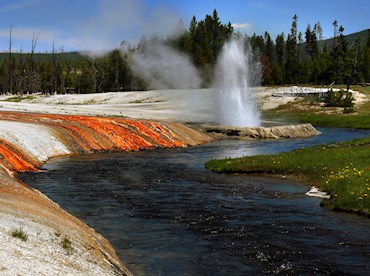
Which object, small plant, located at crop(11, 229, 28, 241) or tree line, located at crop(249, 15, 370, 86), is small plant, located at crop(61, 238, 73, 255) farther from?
tree line, located at crop(249, 15, 370, 86)

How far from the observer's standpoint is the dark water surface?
524 inches

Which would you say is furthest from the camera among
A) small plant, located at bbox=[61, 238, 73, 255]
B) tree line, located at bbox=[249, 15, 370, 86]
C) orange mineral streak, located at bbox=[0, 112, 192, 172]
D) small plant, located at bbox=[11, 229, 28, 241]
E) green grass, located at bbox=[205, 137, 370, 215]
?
tree line, located at bbox=[249, 15, 370, 86]

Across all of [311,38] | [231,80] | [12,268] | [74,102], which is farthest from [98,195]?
[311,38]

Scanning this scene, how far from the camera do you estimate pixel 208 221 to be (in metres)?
17.7

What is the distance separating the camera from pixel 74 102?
128500 millimetres

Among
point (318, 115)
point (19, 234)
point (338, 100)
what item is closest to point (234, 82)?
point (318, 115)

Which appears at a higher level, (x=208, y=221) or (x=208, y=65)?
(x=208, y=65)

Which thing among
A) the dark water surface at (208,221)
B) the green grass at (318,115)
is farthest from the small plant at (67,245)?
the green grass at (318,115)

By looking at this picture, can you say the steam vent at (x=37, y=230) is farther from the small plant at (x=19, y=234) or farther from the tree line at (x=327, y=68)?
the tree line at (x=327, y=68)

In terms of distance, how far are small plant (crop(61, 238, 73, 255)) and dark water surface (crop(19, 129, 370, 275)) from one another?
2033 mm

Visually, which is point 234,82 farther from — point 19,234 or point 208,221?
point 19,234

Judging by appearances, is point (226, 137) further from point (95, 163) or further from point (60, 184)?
point (60, 184)

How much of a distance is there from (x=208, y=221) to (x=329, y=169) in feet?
37.7

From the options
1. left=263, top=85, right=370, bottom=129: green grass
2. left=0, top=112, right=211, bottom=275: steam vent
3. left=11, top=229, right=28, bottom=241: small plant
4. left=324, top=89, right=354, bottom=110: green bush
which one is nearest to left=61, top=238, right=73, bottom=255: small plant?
left=0, top=112, right=211, bottom=275: steam vent
